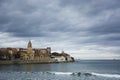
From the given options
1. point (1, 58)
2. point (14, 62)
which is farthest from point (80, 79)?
point (1, 58)

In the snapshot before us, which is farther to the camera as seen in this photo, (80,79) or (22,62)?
(22,62)

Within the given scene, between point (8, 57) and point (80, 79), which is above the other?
point (8, 57)

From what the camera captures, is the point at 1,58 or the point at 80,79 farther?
the point at 1,58

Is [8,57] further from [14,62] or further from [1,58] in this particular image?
[14,62]

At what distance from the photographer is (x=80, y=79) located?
143ft

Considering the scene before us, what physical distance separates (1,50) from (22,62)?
72.1ft

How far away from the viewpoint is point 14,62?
7101 inches

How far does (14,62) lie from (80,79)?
14156 cm

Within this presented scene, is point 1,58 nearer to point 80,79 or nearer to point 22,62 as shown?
point 22,62

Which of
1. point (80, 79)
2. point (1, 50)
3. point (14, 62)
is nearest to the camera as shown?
point (80, 79)

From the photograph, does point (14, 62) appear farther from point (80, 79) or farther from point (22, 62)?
point (80, 79)

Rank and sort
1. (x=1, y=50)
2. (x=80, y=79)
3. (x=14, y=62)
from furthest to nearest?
(x=1, y=50), (x=14, y=62), (x=80, y=79)

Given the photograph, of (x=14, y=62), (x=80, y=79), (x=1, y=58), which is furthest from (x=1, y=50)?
(x=80, y=79)

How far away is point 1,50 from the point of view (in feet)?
644
